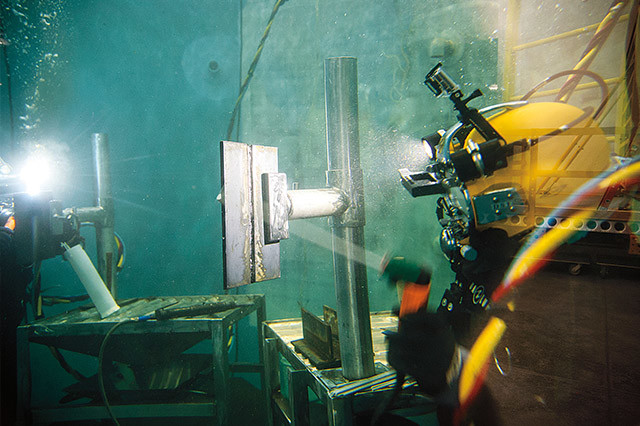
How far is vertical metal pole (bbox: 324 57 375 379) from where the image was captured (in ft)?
3.03

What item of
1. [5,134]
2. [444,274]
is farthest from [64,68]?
[444,274]

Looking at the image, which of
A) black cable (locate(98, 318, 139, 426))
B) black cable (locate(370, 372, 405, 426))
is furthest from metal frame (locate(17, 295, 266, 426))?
black cable (locate(370, 372, 405, 426))

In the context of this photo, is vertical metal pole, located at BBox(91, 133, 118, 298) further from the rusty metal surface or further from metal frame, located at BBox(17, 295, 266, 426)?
the rusty metal surface

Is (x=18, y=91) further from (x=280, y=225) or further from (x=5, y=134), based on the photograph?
(x=280, y=225)

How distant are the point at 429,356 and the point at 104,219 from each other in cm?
241

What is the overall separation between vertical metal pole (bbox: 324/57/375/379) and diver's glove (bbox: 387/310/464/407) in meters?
0.19

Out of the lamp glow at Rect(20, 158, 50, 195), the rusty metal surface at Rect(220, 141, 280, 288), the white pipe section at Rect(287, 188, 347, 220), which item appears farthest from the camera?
the lamp glow at Rect(20, 158, 50, 195)

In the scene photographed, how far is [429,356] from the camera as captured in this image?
1059 mm

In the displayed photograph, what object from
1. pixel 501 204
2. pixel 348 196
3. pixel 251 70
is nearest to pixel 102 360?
pixel 348 196

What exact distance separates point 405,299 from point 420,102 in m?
1.76

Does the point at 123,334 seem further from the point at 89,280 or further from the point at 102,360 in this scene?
the point at 89,280

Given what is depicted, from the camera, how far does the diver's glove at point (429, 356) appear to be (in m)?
1.04

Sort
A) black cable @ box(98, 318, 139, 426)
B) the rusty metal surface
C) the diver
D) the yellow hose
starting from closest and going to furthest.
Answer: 1. the rusty metal surface
2. the yellow hose
3. black cable @ box(98, 318, 139, 426)
4. the diver

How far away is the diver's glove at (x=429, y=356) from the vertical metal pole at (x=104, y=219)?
7.35 feet
